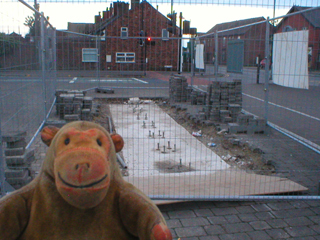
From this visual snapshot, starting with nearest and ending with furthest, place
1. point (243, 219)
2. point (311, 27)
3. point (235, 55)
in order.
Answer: point (243, 219) < point (311, 27) < point (235, 55)

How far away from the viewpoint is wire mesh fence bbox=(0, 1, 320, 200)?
4898 millimetres

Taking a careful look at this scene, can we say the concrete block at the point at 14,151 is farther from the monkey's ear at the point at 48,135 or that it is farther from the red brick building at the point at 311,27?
the red brick building at the point at 311,27

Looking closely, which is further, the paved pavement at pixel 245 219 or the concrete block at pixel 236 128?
the concrete block at pixel 236 128

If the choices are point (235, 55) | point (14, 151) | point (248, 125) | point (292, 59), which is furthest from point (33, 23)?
point (248, 125)

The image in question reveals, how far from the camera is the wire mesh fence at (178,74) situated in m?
4.90

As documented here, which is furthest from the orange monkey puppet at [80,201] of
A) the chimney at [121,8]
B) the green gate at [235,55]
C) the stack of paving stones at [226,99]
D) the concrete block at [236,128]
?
the stack of paving stones at [226,99]

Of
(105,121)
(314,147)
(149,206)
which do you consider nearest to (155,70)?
(149,206)

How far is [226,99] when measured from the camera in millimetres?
10219

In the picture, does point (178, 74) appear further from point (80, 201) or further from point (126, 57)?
point (80, 201)

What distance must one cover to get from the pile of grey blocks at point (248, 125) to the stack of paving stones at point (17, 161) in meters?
5.42

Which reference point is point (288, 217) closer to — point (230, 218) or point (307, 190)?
point (230, 218)

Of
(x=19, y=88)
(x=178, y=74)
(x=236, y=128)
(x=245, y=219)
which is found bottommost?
(x=245, y=219)

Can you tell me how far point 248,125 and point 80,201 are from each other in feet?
23.9

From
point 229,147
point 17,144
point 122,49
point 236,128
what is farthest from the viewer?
point 236,128
